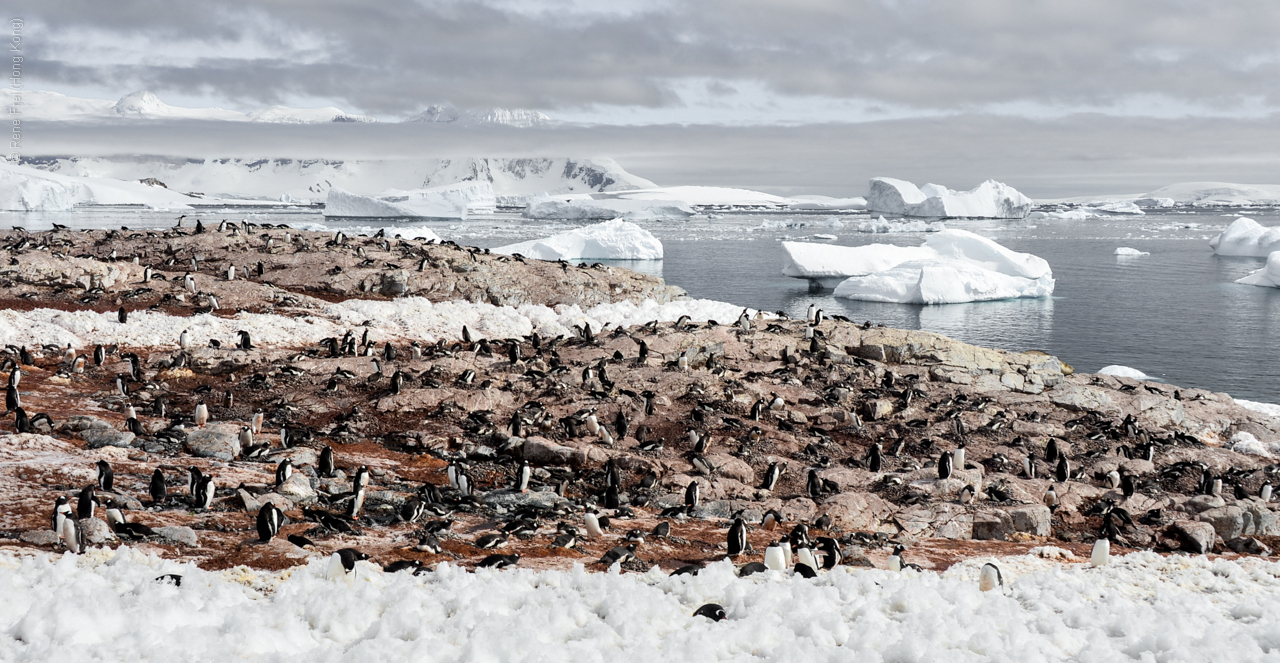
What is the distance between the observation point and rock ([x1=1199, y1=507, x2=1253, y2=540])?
11984mm

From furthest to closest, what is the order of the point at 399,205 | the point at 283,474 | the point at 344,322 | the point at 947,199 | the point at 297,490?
the point at 947,199
the point at 399,205
the point at 344,322
the point at 283,474
the point at 297,490

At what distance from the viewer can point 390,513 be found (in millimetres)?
10289

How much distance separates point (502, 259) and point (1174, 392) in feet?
71.5

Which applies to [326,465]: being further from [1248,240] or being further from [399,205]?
[399,205]

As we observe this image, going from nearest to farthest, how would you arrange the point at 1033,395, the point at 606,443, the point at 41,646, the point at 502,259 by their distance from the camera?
the point at 41,646 < the point at 606,443 < the point at 1033,395 < the point at 502,259

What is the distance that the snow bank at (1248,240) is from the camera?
66312 millimetres

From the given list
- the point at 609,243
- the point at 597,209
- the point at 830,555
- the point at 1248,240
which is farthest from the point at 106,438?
the point at 597,209

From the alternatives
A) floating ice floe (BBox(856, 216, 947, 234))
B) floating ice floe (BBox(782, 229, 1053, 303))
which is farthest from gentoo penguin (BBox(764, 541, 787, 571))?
floating ice floe (BBox(856, 216, 947, 234))

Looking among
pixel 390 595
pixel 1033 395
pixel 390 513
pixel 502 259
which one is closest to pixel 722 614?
pixel 390 595

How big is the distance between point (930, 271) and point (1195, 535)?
36328mm

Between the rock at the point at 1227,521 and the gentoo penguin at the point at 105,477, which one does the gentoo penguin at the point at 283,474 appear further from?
the rock at the point at 1227,521

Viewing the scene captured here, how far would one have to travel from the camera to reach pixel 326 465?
1156cm

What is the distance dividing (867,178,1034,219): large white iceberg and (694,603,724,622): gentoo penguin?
10781 cm

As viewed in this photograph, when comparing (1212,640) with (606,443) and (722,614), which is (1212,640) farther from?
(606,443)
